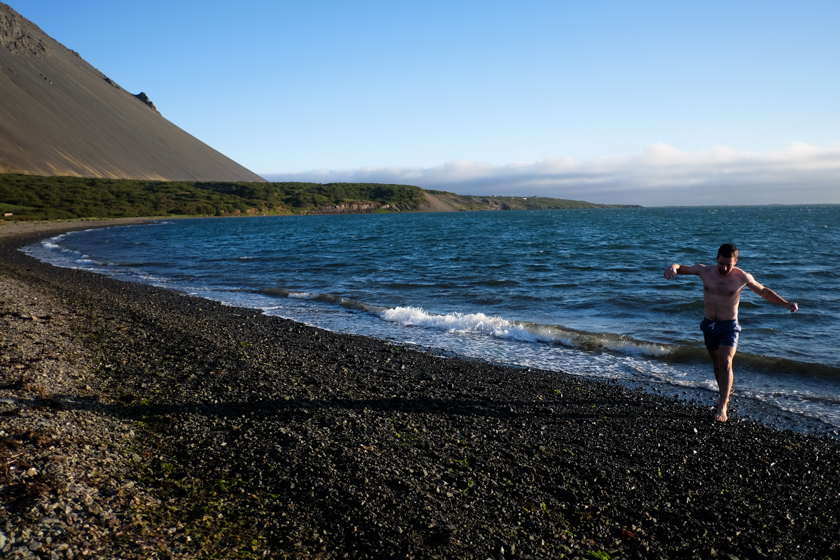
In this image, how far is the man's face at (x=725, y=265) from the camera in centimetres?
795

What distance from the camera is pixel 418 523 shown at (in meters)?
4.72

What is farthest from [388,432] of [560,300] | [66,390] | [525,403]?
[560,300]

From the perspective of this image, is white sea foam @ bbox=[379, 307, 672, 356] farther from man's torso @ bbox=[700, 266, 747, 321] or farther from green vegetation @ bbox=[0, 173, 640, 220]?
green vegetation @ bbox=[0, 173, 640, 220]

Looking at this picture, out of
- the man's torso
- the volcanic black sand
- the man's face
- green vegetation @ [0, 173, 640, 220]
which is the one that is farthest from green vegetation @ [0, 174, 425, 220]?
the man's face

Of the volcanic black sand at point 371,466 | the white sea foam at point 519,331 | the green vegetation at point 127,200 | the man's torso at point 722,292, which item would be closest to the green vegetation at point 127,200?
the green vegetation at point 127,200

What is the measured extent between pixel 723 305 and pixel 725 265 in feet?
2.18

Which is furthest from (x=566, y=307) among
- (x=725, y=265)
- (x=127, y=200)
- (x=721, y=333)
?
(x=127, y=200)

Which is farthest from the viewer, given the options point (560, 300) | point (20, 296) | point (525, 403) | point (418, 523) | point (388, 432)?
point (560, 300)

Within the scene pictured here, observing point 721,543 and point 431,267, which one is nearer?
point 721,543

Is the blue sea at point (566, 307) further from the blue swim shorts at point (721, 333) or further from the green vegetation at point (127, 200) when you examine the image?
the green vegetation at point (127, 200)

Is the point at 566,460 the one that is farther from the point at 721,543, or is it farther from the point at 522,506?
the point at 721,543

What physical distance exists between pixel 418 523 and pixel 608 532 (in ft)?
6.07

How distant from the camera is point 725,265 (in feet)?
26.2

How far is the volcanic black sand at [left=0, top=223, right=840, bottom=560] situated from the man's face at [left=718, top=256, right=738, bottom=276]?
2367 millimetres
